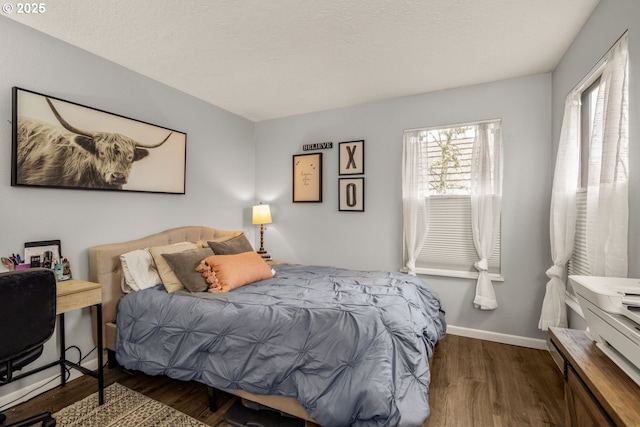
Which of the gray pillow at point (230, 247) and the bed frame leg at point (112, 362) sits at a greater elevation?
the gray pillow at point (230, 247)

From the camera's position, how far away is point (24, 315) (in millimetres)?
1531

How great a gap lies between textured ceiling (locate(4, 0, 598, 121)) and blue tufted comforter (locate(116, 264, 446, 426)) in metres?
1.95

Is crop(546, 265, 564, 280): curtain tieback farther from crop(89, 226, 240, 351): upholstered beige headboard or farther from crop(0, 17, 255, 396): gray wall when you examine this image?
crop(89, 226, 240, 351): upholstered beige headboard

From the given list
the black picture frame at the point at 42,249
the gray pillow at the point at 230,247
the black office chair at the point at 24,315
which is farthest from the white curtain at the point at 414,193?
the black picture frame at the point at 42,249

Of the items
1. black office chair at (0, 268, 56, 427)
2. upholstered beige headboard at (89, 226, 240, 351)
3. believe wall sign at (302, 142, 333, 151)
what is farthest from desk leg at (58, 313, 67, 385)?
believe wall sign at (302, 142, 333, 151)

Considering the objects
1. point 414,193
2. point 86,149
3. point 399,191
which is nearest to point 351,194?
point 399,191

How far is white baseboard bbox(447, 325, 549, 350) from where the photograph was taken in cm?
290

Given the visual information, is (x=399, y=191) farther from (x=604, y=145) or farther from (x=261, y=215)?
(x=604, y=145)

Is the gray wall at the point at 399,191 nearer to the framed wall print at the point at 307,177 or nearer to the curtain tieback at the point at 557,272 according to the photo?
the framed wall print at the point at 307,177

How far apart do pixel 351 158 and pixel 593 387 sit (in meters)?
3.10

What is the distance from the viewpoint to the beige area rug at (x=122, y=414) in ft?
6.13

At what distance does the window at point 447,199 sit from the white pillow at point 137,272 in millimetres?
2580

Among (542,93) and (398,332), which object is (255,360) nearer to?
(398,332)

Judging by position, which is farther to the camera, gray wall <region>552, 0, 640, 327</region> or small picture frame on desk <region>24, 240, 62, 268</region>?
small picture frame on desk <region>24, 240, 62, 268</region>
